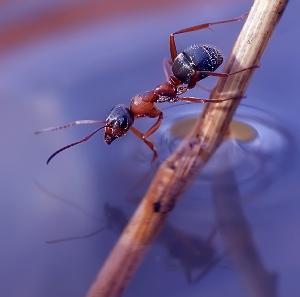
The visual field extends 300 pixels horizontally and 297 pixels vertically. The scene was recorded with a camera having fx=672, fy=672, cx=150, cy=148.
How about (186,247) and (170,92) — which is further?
(170,92)

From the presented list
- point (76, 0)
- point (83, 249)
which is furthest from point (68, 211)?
point (76, 0)

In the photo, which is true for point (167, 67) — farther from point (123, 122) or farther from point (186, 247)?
point (186, 247)

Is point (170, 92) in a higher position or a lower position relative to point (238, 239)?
higher

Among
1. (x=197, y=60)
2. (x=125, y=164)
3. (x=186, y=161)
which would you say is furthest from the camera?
(x=125, y=164)

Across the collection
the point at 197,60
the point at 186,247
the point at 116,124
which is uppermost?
Answer: the point at 197,60

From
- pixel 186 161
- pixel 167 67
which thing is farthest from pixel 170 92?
pixel 186 161

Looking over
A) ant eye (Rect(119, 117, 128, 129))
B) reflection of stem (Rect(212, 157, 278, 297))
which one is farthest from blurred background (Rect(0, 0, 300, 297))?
ant eye (Rect(119, 117, 128, 129))

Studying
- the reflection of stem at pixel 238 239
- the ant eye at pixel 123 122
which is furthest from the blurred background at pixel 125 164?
the ant eye at pixel 123 122
